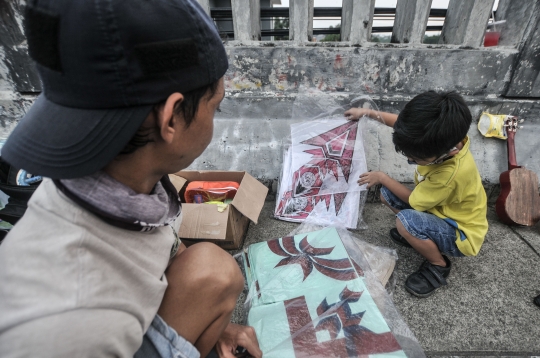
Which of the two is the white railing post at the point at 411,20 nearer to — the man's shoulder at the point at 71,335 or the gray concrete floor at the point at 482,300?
the gray concrete floor at the point at 482,300

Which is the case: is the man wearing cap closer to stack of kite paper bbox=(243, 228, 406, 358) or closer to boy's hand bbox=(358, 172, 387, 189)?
stack of kite paper bbox=(243, 228, 406, 358)

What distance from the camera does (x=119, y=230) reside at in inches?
27.5

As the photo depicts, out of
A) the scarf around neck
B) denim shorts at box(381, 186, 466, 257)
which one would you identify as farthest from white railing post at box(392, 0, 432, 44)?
the scarf around neck

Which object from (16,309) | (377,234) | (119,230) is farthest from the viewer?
(377,234)

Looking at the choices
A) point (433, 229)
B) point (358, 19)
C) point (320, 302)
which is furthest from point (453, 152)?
point (358, 19)

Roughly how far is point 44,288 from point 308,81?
1.98m

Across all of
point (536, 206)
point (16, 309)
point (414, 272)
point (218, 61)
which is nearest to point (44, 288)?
point (16, 309)

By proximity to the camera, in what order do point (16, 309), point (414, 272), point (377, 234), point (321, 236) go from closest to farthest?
point (16, 309), point (414, 272), point (321, 236), point (377, 234)

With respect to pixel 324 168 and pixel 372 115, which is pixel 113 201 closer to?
pixel 324 168

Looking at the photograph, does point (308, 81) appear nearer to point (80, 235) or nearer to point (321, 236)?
point (321, 236)

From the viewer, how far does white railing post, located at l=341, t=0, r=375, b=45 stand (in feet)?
6.37

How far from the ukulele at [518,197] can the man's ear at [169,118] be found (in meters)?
2.24

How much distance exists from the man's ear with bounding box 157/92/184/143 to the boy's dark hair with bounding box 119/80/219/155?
1 centimetres

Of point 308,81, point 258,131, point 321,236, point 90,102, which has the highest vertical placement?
point 90,102
